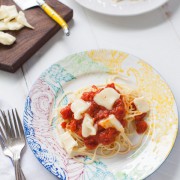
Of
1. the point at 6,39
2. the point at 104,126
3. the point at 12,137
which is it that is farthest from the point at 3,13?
the point at 104,126

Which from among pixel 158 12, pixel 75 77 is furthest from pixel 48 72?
pixel 158 12

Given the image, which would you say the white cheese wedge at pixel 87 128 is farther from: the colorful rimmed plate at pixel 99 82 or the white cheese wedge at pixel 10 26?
the white cheese wedge at pixel 10 26

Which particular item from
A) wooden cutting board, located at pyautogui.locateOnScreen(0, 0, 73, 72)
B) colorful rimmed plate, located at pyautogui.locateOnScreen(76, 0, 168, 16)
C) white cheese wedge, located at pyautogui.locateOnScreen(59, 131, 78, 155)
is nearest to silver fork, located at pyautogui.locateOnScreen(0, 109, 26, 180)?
white cheese wedge, located at pyautogui.locateOnScreen(59, 131, 78, 155)

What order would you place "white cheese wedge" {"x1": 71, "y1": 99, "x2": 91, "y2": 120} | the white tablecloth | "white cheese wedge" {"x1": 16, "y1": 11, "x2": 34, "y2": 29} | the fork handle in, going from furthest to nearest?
"white cheese wedge" {"x1": 16, "y1": 11, "x2": 34, "y2": 29}
the white tablecloth
"white cheese wedge" {"x1": 71, "y1": 99, "x2": 91, "y2": 120}
the fork handle

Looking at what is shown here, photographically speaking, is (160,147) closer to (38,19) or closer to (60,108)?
(60,108)

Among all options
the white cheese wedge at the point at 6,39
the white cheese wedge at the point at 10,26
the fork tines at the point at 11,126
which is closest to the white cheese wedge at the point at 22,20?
the white cheese wedge at the point at 10,26

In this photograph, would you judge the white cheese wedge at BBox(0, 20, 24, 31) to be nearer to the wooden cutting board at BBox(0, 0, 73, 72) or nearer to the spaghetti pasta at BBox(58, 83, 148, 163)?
the wooden cutting board at BBox(0, 0, 73, 72)
